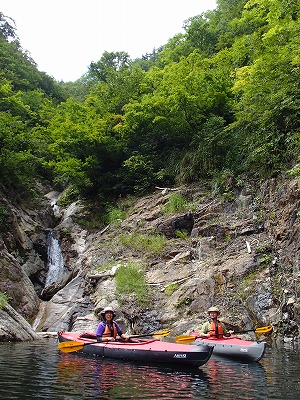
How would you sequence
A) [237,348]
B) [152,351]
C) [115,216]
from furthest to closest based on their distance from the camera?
Result: 1. [115,216]
2. [237,348]
3. [152,351]

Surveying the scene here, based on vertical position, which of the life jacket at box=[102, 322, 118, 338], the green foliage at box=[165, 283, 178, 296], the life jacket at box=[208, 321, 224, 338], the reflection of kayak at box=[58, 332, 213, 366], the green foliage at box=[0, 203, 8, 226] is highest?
the green foliage at box=[0, 203, 8, 226]

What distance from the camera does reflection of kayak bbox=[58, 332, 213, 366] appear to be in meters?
6.68

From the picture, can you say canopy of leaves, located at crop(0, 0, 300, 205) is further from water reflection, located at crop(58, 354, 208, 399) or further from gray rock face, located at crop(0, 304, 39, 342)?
gray rock face, located at crop(0, 304, 39, 342)

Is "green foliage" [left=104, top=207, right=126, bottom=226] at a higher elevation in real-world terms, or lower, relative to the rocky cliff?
higher

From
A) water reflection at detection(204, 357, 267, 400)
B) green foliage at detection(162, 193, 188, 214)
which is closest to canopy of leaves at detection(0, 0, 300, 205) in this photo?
green foliage at detection(162, 193, 188, 214)

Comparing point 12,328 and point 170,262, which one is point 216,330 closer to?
point 170,262

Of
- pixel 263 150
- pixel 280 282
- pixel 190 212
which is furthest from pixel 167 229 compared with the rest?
pixel 280 282

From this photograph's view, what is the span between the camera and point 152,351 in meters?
7.19

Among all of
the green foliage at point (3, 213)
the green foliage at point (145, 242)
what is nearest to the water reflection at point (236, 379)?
the green foliage at point (145, 242)

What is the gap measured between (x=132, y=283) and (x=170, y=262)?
180 cm

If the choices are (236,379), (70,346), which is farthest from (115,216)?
(236,379)

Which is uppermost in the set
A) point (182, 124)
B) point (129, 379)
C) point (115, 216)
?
point (182, 124)

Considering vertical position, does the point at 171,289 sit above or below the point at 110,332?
above

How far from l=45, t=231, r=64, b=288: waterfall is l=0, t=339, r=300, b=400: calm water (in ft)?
31.0
